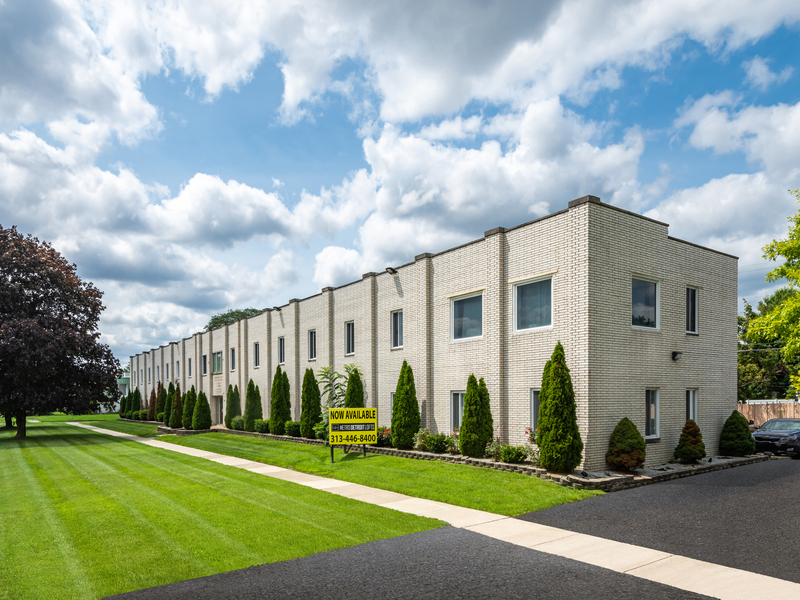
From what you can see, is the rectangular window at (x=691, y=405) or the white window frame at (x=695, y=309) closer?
the rectangular window at (x=691, y=405)

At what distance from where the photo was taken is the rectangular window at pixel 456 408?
18.6 metres

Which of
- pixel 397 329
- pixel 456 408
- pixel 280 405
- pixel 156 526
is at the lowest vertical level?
pixel 280 405

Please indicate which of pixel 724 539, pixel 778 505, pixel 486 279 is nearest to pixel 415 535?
pixel 724 539

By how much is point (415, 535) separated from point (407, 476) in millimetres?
5755

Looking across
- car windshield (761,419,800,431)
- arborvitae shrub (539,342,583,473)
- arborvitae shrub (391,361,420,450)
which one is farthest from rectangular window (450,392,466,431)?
car windshield (761,419,800,431)

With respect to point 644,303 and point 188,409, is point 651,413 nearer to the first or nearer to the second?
point 644,303

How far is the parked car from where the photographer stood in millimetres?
19297

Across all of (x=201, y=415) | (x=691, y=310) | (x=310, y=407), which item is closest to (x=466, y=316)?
(x=691, y=310)

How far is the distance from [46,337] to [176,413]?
10.2m

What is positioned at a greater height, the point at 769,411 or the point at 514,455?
the point at 514,455

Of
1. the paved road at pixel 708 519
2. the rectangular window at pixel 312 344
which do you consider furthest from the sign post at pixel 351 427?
the rectangular window at pixel 312 344

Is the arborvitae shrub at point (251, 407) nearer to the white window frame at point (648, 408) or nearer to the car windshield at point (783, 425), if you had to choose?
the white window frame at point (648, 408)

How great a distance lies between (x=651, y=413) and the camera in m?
15.9

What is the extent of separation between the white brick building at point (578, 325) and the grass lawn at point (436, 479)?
76.9 inches
